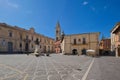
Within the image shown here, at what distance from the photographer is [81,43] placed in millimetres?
38125

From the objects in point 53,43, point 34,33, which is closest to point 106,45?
point 53,43

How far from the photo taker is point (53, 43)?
7231 centimetres

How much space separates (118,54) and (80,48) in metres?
12.7

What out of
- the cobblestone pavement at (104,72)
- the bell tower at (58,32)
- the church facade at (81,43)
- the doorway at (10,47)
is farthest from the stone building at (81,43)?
the bell tower at (58,32)

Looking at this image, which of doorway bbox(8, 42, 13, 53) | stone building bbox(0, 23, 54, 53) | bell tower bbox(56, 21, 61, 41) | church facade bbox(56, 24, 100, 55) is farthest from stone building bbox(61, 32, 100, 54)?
bell tower bbox(56, 21, 61, 41)

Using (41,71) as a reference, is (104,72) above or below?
below

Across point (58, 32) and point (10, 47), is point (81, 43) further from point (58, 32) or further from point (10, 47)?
point (58, 32)

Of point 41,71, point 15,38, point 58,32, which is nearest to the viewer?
point 41,71

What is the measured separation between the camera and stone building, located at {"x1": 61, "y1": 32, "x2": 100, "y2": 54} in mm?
35938

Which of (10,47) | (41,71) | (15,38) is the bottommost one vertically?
(41,71)

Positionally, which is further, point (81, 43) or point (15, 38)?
point (15, 38)

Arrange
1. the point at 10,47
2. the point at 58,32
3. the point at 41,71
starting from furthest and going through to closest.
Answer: the point at 58,32
the point at 10,47
the point at 41,71

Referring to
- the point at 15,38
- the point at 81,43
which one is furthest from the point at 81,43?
the point at 15,38

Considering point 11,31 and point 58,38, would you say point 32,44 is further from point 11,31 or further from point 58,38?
point 58,38
